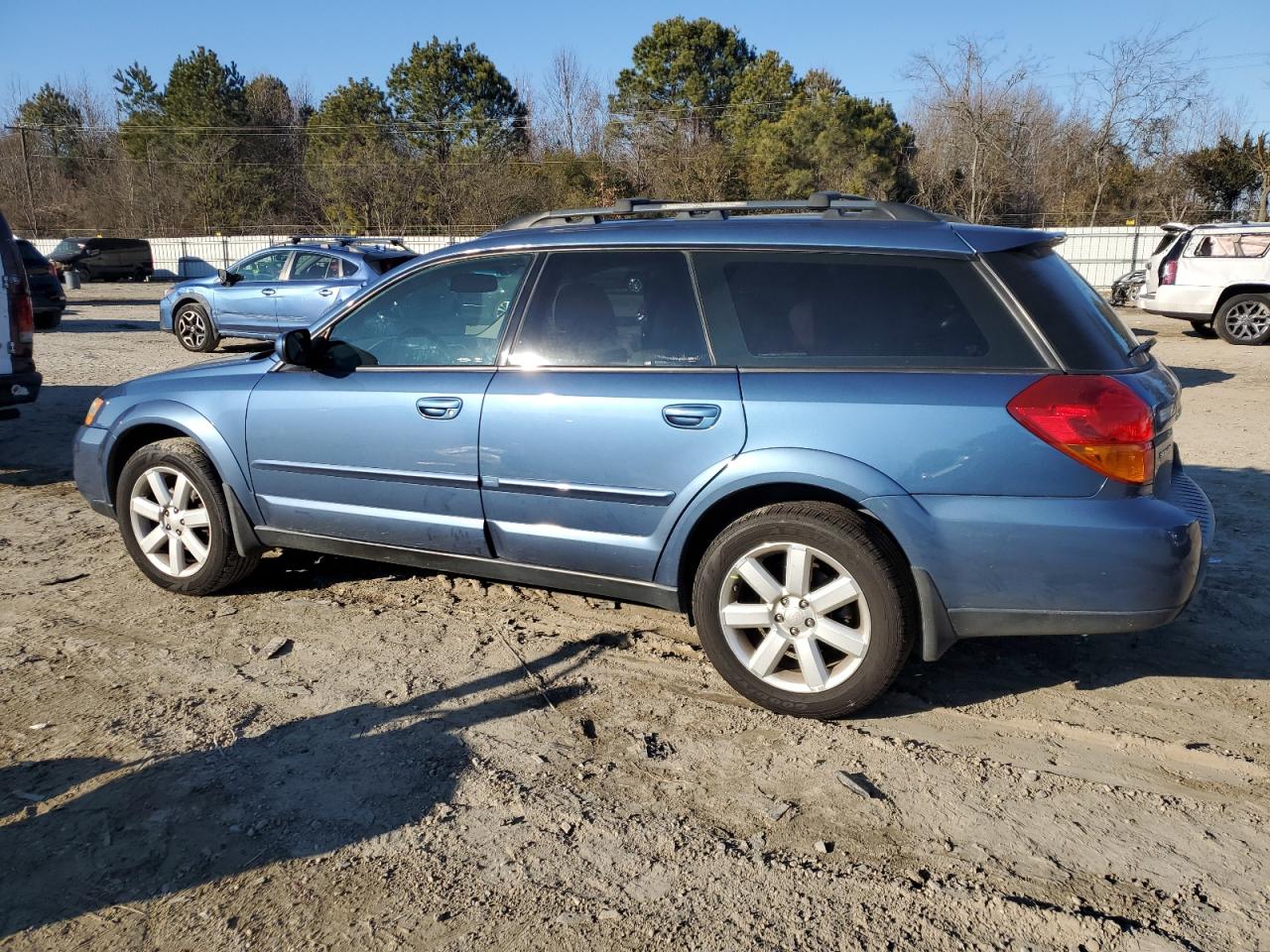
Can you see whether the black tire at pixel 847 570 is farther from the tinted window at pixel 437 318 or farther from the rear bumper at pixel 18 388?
the rear bumper at pixel 18 388

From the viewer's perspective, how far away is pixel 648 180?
38812 millimetres

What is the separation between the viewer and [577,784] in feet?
10.5

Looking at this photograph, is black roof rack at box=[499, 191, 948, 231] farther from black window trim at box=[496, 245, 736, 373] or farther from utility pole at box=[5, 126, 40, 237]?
utility pole at box=[5, 126, 40, 237]

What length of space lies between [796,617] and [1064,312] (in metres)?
1.37

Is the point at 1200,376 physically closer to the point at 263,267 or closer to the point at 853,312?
the point at 853,312

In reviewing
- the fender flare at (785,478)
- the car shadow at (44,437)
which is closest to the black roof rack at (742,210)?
the fender flare at (785,478)

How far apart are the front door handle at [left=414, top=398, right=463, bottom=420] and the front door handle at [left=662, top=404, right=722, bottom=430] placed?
3.07ft

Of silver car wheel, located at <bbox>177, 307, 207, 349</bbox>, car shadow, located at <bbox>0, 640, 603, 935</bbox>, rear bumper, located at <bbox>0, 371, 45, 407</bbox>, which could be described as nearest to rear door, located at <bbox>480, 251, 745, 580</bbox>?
car shadow, located at <bbox>0, 640, 603, 935</bbox>

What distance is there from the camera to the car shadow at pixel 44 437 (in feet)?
24.6

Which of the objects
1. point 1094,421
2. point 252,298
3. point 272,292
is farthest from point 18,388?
point 252,298

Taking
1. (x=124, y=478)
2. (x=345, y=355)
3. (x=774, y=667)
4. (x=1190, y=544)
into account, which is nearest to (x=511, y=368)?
(x=345, y=355)

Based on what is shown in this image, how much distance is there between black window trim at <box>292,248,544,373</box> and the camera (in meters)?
4.17

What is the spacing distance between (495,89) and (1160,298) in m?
38.4

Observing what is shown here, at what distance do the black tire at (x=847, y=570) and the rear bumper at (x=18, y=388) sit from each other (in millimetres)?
5676
